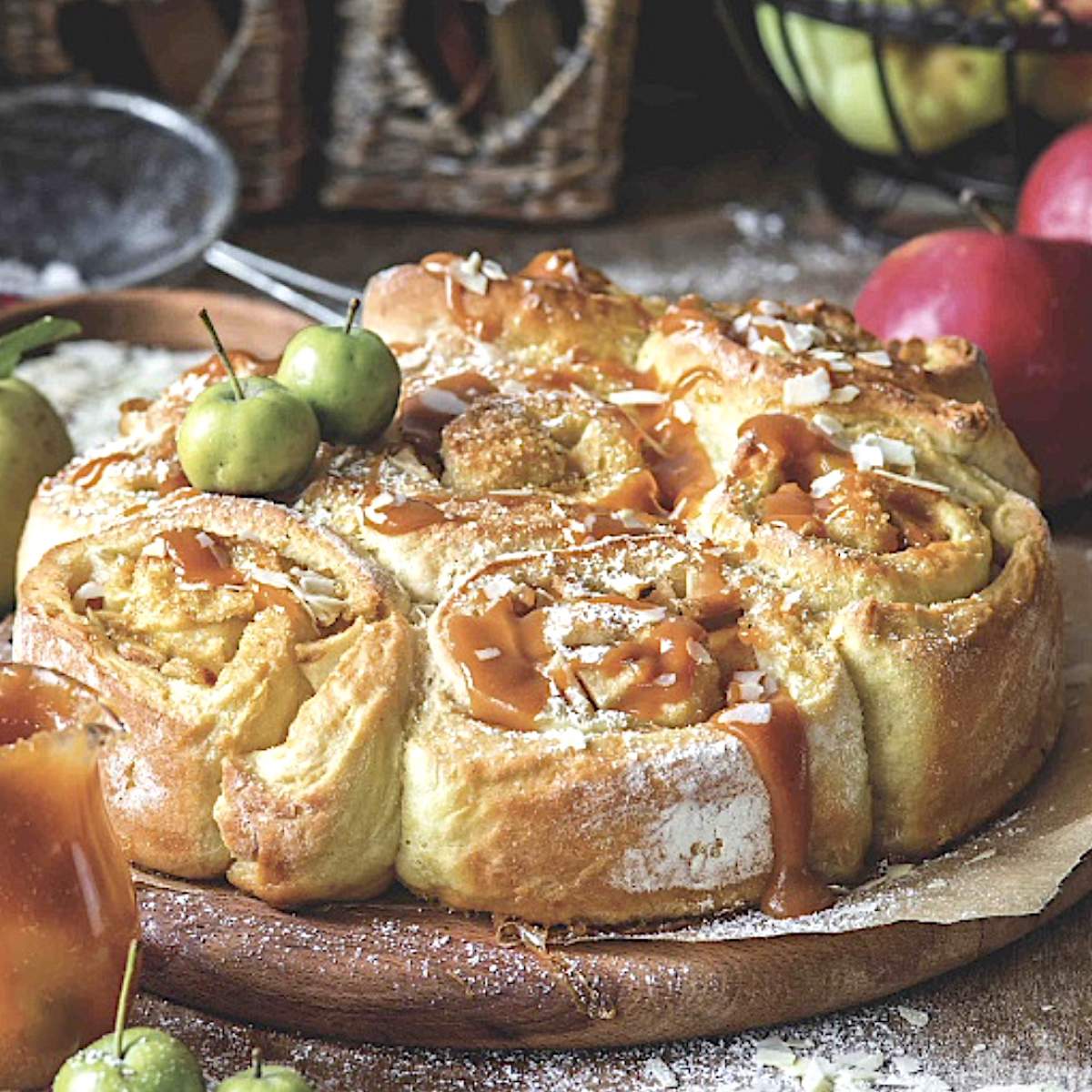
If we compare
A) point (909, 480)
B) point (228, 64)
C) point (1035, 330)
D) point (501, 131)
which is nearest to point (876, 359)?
point (909, 480)

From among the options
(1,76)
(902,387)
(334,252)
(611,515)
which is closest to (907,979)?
(611,515)

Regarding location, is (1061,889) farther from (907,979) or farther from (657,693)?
(657,693)

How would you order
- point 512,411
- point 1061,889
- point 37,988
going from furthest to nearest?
point 512,411, point 1061,889, point 37,988

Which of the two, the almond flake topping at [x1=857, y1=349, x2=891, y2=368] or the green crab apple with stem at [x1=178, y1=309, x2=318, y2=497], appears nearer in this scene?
the green crab apple with stem at [x1=178, y1=309, x2=318, y2=497]

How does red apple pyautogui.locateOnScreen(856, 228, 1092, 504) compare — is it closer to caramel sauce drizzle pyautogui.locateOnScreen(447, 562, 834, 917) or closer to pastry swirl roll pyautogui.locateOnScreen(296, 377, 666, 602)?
pastry swirl roll pyautogui.locateOnScreen(296, 377, 666, 602)

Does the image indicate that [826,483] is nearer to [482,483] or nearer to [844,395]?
[844,395]

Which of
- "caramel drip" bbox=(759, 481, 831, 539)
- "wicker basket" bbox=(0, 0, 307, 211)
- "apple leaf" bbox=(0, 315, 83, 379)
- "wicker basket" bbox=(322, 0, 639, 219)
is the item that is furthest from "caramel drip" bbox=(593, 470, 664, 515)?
"wicker basket" bbox=(0, 0, 307, 211)
